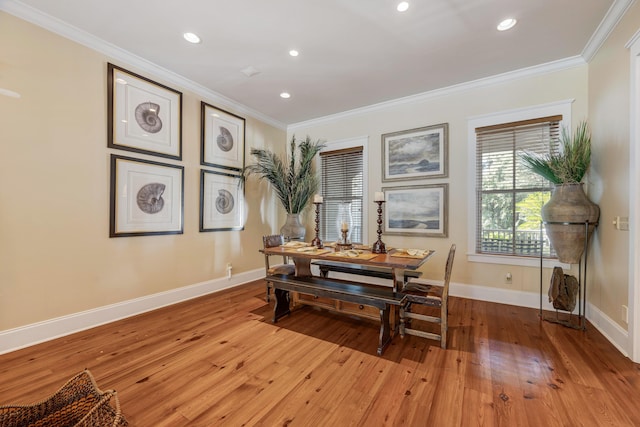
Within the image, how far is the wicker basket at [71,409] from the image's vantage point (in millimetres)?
1063

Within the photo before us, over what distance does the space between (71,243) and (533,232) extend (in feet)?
17.0

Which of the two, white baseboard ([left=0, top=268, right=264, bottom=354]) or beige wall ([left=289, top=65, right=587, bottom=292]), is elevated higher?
beige wall ([left=289, top=65, right=587, bottom=292])

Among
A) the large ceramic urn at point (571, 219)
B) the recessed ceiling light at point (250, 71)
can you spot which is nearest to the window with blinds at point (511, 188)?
the large ceramic urn at point (571, 219)

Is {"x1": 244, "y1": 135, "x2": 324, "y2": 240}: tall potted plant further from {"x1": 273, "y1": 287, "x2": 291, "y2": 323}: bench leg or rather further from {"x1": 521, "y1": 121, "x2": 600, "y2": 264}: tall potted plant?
{"x1": 521, "y1": 121, "x2": 600, "y2": 264}: tall potted plant

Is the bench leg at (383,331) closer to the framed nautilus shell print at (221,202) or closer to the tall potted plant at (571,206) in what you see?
the tall potted plant at (571,206)

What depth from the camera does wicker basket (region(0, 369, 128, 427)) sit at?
106 centimetres

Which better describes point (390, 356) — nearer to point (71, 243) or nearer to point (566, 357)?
point (566, 357)

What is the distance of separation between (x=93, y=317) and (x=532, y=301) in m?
5.01

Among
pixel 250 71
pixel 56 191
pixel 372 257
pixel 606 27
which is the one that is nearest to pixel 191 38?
pixel 250 71

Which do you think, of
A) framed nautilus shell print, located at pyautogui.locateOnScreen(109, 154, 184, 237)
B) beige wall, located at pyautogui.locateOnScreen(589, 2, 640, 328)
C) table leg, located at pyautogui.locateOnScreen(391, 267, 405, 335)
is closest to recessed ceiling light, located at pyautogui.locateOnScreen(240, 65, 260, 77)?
framed nautilus shell print, located at pyautogui.locateOnScreen(109, 154, 184, 237)

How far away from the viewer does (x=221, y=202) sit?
13.1ft

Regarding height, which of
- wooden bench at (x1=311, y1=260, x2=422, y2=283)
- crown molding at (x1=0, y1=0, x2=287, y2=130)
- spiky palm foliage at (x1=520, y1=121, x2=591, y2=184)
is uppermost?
crown molding at (x1=0, y1=0, x2=287, y2=130)

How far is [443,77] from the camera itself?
3381 mm

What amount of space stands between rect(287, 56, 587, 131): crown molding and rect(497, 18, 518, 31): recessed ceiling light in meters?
0.96
